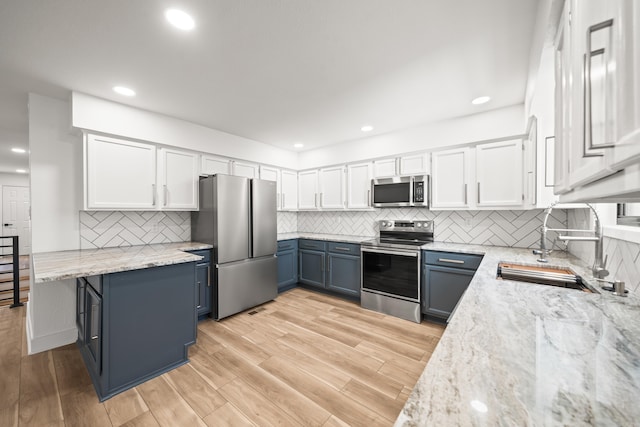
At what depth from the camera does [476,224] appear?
Answer: 10.3 feet

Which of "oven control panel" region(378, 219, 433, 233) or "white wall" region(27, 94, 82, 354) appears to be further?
"oven control panel" region(378, 219, 433, 233)

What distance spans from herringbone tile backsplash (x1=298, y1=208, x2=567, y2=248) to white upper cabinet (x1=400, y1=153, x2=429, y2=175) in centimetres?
55

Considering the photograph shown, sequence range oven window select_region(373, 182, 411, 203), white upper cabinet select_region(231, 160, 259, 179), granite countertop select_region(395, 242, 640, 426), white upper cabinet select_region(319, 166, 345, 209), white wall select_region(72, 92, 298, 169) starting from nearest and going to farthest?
granite countertop select_region(395, 242, 640, 426) < white wall select_region(72, 92, 298, 169) < range oven window select_region(373, 182, 411, 203) < white upper cabinet select_region(231, 160, 259, 179) < white upper cabinet select_region(319, 166, 345, 209)

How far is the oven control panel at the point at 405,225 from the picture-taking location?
11.3 feet

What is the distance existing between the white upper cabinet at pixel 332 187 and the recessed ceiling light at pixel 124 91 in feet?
8.87

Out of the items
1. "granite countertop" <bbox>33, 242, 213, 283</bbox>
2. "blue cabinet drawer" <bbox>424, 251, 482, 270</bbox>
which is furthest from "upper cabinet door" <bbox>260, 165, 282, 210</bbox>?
"blue cabinet drawer" <bbox>424, 251, 482, 270</bbox>

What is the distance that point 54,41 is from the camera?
1.68m

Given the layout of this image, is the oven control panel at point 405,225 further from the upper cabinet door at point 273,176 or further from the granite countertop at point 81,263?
the granite countertop at point 81,263

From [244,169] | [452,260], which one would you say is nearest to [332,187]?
[244,169]

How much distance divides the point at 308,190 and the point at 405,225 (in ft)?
5.94

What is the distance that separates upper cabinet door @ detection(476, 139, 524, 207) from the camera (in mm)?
2666

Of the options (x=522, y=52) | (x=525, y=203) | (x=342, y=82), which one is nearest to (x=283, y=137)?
(x=342, y=82)

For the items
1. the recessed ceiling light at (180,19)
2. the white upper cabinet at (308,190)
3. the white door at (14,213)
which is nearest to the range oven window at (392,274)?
the white upper cabinet at (308,190)

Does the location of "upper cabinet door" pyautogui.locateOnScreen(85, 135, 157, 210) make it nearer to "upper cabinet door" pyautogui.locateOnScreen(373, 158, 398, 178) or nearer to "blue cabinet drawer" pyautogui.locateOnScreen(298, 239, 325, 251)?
"blue cabinet drawer" pyautogui.locateOnScreen(298, 239, 325, 251)
